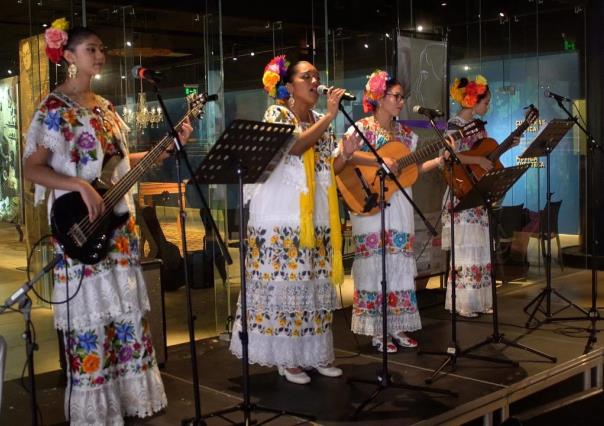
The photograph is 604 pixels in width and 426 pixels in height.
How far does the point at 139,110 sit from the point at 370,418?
2511 mm

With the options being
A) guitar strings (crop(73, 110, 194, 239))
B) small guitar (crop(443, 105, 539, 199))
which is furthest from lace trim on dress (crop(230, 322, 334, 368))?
small guitar (crop(443, 105, 539, 199))

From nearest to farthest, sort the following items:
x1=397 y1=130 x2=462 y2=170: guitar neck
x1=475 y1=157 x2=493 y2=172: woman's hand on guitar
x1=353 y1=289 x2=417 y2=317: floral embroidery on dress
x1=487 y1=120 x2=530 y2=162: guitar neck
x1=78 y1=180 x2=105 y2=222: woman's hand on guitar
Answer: x1=78 y1=180 x2=105 y2=222: woman's hand on guitar
x1=397 y1=130 x2=462 y2=170: guitar neck
x1=353 y1=289 x2=417 y2=317: floral embroidery on dress
x1=487 y1=120 x2=530 y2=162: guitar neck
x1=475 y1=157 x2=493 y2=172: woman's hand on guitar

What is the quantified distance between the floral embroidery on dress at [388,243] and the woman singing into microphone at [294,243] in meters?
0.63

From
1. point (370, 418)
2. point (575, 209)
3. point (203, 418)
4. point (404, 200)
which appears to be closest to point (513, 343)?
point (404, 200)

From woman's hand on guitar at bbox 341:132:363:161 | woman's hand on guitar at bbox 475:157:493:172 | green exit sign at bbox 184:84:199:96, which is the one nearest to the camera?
woman's hand on guitar at bbox 341:132:363:161

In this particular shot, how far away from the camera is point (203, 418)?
3.53 m

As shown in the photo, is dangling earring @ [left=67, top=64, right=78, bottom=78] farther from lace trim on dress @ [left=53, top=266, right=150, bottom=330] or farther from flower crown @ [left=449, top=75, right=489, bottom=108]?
flower crown @ [left=449, top=75, right=489, bottom=108]

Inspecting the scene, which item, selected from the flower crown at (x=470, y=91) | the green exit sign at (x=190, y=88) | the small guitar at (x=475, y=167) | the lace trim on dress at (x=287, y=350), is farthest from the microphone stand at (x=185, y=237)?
the flower crown at (x=470, y=91)

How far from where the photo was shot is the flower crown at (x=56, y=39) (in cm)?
322

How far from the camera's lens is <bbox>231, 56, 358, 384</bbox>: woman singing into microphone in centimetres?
390

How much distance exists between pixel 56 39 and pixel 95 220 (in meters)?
0.75

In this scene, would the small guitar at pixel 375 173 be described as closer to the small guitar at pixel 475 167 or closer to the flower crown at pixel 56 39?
the small guitar at pixel 475 167

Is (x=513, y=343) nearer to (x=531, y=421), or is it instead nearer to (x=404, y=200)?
(x=531, y=421)

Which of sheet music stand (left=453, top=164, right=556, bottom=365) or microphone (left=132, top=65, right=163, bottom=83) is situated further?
sheet music stand (left=453, top=164, right=556, bottom=365)
